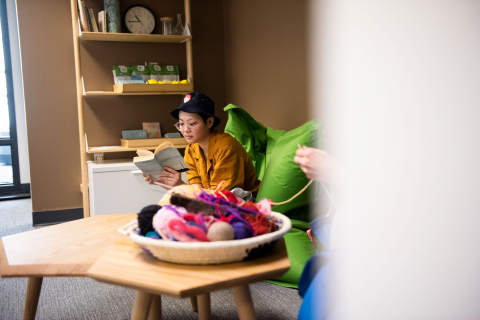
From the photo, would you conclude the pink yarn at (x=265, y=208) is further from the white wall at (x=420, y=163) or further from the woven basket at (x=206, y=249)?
the white wall at (x=420, y=163)

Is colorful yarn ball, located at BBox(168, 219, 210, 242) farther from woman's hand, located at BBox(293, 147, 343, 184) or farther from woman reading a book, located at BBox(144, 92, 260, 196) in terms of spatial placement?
woman reading a book, located at BBox(144, 92, 260, 196)

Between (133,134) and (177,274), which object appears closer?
(177,274)

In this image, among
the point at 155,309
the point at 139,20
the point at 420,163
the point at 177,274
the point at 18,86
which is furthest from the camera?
the point at 18,86

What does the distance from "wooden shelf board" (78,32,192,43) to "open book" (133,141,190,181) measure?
1466mm

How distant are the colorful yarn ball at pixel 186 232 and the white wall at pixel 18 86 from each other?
440 cm

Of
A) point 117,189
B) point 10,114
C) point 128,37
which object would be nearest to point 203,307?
point 117,189

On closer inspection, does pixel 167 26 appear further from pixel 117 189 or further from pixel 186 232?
pixel 186 232

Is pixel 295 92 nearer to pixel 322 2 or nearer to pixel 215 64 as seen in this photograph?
pixel 322 2

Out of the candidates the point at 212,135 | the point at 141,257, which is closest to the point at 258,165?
the point at 212,135

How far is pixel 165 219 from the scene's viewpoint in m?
0.80

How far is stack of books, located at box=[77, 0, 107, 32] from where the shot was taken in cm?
292

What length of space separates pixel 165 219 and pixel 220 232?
11 cm

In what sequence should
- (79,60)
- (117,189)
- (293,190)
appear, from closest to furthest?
(293,190) < (117,189) < (79,60)

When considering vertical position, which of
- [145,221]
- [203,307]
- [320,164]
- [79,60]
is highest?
[79,60]
